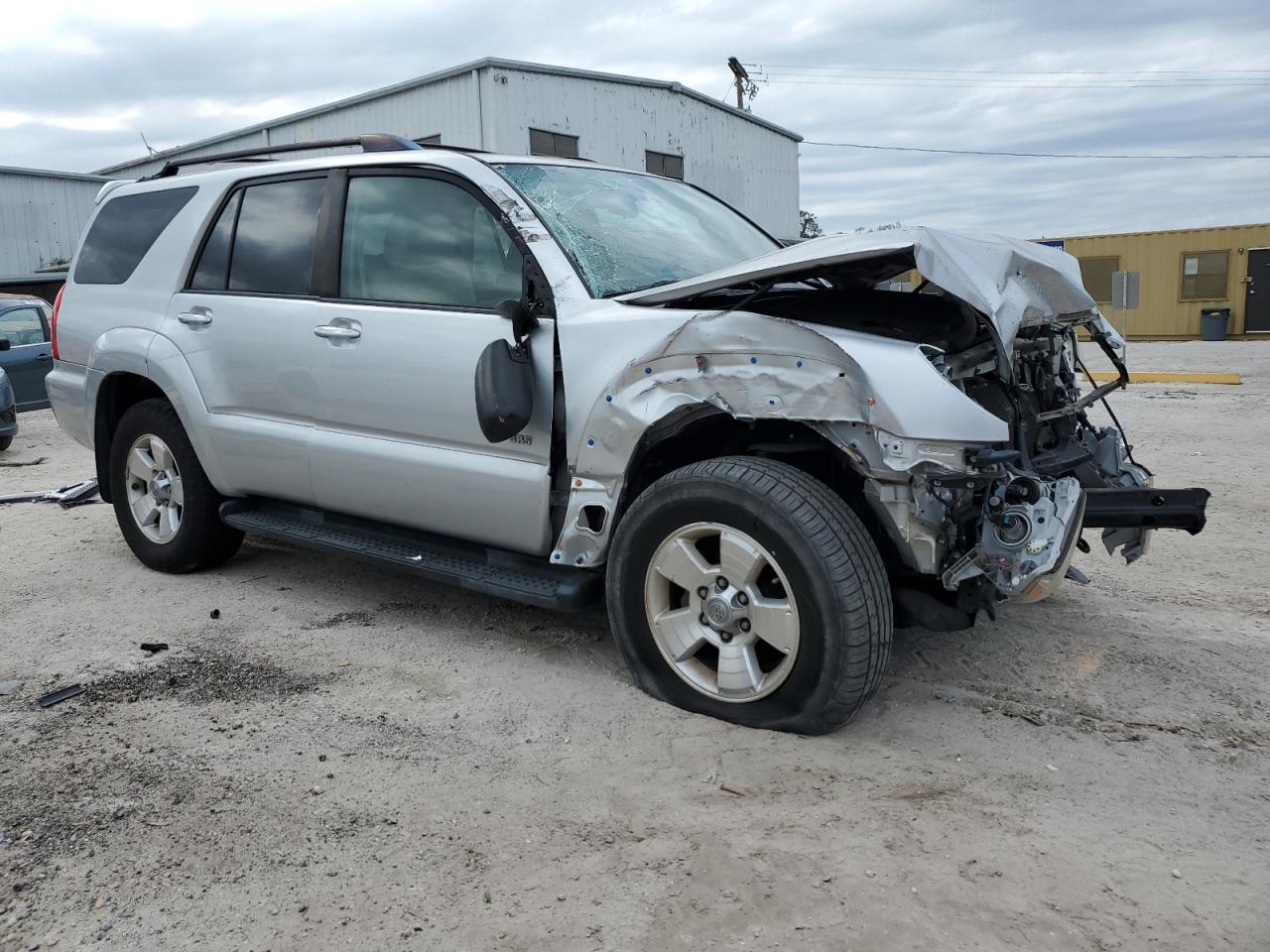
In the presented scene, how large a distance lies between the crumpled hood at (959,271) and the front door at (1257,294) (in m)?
25.4

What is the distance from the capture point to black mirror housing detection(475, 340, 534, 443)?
3.45 meters

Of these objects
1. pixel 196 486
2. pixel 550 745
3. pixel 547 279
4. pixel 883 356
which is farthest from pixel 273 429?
pixel 883 356

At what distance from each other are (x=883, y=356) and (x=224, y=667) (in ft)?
8.82

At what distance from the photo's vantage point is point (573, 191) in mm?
4125

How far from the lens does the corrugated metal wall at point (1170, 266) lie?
25.5 meters

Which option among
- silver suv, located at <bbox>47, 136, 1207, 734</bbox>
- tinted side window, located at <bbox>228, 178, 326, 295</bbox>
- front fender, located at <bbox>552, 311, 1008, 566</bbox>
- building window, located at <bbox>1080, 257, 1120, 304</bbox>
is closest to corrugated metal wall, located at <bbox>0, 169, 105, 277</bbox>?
silver suv, located at <bbox>47, 136, 1207, 734</bbox>

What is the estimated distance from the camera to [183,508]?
5.02 metres

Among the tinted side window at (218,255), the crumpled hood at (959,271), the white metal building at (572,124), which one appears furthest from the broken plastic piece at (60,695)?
the white metal building at (572,124)

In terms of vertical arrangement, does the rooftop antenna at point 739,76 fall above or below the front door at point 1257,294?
above

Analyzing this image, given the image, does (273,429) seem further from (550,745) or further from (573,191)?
(550,745)

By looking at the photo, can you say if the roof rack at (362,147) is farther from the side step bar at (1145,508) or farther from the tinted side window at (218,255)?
the side step bar at (1145,508)

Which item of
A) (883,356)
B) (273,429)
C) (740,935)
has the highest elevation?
(883,356)

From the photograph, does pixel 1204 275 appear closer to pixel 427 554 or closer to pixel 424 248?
pixel 424 248

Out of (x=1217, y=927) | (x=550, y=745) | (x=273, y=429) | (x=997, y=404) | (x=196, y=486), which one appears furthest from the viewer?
(x=196, y=486)
